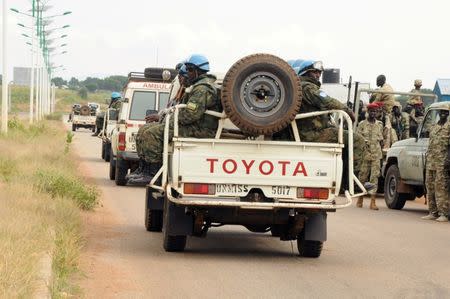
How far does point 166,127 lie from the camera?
1196 centimetres

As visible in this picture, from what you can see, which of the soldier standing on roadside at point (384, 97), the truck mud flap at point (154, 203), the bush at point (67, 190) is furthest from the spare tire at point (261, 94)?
the soldier standing on roadside at point (384, 97)

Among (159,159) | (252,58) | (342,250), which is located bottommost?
(342,250)

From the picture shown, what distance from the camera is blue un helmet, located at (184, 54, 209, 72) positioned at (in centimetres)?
1278

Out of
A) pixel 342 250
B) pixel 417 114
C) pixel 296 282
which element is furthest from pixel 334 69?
pixel 296 282

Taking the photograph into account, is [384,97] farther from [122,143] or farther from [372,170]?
[122,143]

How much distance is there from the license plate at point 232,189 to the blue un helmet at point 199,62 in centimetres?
161

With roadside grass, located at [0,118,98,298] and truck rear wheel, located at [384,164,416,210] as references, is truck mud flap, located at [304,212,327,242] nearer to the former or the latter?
roadside grass, located at [0,118,98,298]

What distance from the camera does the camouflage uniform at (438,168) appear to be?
1858 cm

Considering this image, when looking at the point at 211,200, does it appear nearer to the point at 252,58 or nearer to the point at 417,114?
the point at 252,58

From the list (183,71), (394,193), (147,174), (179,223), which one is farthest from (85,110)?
(179,223)

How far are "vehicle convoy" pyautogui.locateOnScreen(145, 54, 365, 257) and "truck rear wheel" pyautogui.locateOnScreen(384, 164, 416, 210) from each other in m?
9.67

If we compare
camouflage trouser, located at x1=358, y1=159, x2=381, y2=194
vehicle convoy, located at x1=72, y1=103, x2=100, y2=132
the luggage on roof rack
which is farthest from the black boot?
vehicle convoy, located at x1=72, y1=103, x2=100, y2=132

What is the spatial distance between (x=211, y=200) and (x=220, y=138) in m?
0.76

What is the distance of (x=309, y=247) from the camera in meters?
12.6
